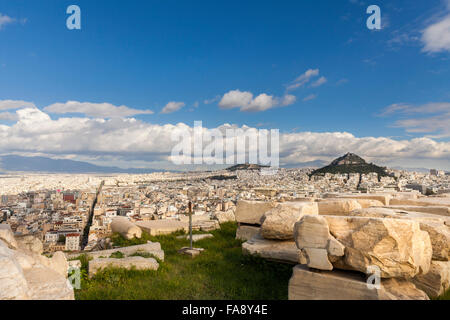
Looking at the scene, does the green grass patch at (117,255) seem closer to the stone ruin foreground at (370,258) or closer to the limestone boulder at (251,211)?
the limestone boulder at (251,211)

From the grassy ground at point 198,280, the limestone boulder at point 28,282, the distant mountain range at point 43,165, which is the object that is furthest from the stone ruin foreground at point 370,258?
the distant mountain range at point 43,165

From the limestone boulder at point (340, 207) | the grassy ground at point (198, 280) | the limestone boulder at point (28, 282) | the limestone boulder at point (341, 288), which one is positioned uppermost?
the limestone boulder at point (340, 207)

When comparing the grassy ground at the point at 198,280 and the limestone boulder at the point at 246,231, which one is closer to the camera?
the grassy ground at the point at 198,280

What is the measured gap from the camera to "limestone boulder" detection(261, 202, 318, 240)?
20.1ft

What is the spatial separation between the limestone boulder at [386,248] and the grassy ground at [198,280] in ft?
4.95

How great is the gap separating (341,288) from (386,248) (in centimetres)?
77

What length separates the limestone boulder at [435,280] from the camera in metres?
4.27

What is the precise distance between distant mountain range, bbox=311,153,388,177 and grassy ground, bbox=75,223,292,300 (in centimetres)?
3953

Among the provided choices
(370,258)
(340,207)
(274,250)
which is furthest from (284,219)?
(370,258)

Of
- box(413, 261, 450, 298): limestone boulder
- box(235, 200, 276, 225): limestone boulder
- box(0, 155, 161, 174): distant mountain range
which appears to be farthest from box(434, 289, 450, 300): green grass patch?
box(0, 155, 161, 174): distant mountain range

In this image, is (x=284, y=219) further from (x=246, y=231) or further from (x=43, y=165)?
(x=43, y=165)

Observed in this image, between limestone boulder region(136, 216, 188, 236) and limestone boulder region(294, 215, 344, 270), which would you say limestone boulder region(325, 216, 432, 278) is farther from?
limestone boulder region(136, 216, 188, 236)
